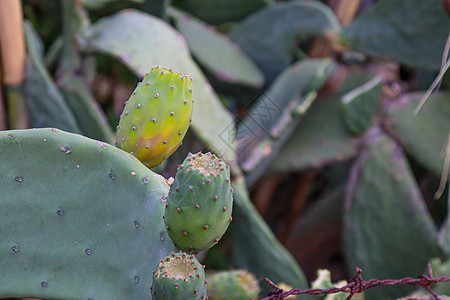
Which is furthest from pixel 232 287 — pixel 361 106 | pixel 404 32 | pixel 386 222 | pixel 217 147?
pixel 404 32

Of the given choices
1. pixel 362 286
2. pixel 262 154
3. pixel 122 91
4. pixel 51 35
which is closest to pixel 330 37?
pixel 262 154

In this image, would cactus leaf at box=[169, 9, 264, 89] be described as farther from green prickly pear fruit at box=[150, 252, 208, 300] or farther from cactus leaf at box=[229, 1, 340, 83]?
green prickly pear fruit at box=[150, 252, 208, 300]

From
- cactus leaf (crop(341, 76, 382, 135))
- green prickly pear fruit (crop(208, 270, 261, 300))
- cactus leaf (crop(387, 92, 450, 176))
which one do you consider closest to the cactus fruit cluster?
green prickly pear fruit (crop(208, 270, 261, 300))

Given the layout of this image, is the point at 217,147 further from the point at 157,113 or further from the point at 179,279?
the point at 179,279

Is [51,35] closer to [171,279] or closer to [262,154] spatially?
[262,154]

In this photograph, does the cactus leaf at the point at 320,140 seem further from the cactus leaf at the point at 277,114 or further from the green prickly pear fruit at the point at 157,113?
the green prickly pear fruit at the point at 157,113
